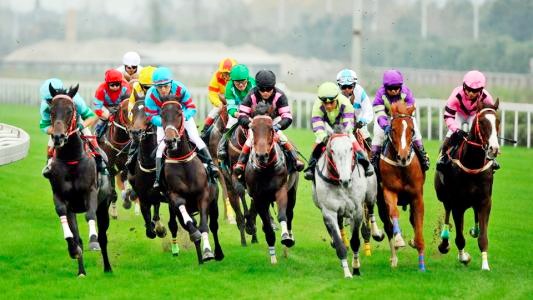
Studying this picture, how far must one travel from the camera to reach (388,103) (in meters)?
12.8

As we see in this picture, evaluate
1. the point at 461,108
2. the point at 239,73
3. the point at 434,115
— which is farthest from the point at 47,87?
the point at 434,115

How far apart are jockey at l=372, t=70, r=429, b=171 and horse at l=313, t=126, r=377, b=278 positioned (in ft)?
2.44

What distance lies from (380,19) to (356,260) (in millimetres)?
73367

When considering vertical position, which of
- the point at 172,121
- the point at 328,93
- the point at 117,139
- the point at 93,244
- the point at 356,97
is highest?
the point at 328,93

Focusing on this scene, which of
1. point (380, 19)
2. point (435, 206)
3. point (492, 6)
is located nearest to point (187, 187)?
point (435, 206)

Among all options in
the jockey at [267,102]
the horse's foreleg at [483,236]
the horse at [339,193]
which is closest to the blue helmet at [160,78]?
the jockey at [267,102]

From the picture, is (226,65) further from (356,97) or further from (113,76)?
→ (356,97)

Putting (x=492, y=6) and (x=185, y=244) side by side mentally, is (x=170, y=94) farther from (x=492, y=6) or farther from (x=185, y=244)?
(x=492, y=6)

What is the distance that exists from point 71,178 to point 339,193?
2665 millimetres

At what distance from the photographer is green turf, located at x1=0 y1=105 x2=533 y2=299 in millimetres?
11211

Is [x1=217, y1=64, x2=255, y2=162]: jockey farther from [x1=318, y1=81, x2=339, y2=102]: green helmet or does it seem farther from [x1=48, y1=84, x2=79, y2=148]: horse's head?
[x1=48, y1=84, x2=79, y2=148]: horse's head

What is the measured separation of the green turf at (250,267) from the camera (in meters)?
11.2

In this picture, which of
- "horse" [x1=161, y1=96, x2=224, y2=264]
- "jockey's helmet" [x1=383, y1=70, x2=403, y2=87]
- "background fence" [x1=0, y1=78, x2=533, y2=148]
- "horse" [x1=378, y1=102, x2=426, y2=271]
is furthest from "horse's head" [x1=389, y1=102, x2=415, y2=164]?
"background fence" [x1=0, y1=78, x2=533, y2=148]

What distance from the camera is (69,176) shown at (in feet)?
39.0
